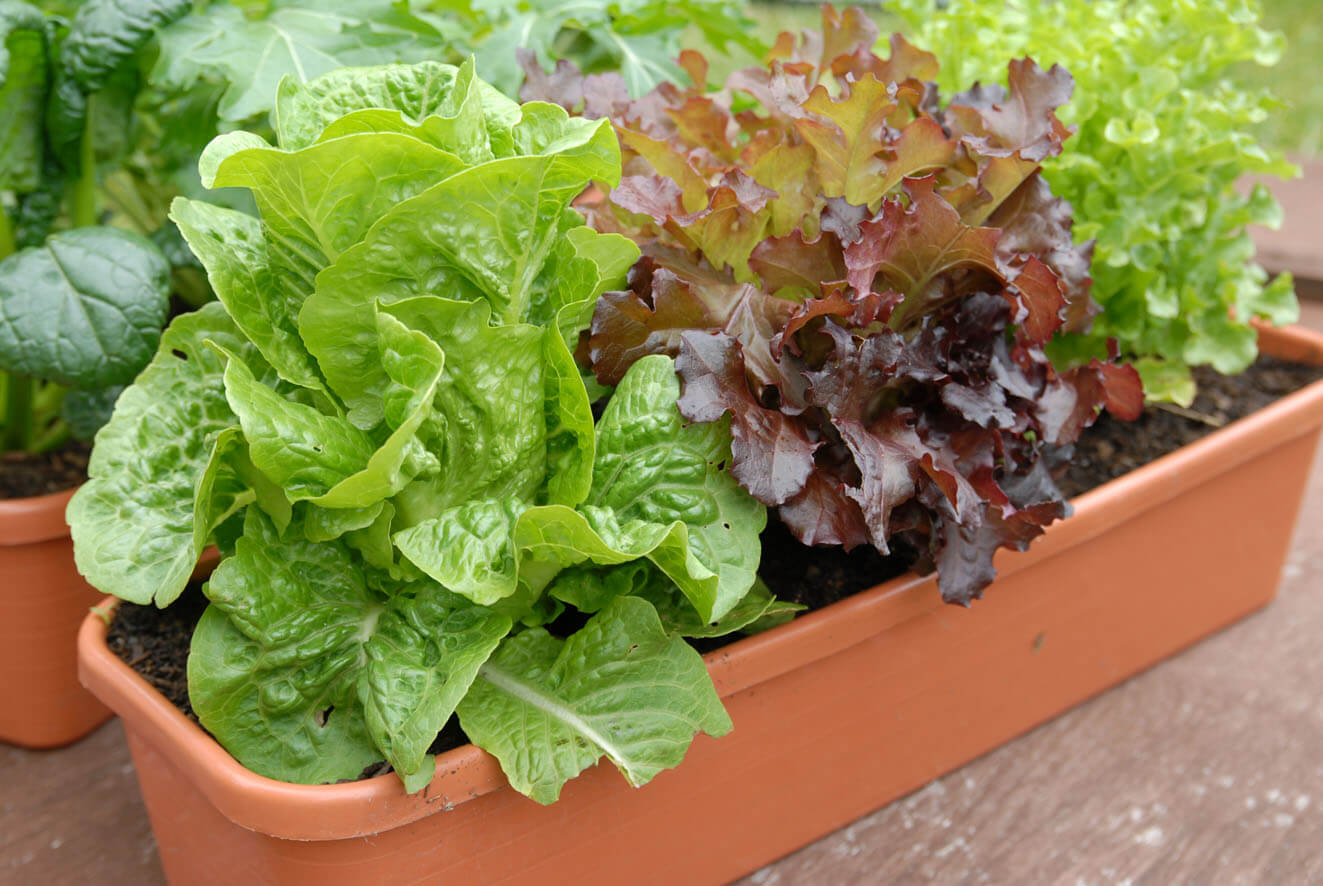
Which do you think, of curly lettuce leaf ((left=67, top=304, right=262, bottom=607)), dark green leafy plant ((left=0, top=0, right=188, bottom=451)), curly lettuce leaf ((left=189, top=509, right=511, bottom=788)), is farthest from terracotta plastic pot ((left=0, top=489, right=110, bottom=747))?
curly lettuce leaf ((left=189, top=509, right=511, bottom=788))

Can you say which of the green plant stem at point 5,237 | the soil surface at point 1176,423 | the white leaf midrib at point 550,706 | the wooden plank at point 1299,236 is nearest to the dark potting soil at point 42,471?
the green plant stem at point 5,237

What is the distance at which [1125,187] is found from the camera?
125 cm

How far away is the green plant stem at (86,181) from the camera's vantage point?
1218 mm

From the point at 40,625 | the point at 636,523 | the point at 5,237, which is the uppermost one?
the point at 636,523

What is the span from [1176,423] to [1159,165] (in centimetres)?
30

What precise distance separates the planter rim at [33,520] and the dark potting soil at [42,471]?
0.31 feet

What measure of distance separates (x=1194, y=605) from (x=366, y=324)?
0.99 m

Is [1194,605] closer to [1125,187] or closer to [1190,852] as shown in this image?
[1190,852]

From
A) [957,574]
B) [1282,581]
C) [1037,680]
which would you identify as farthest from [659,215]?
[1282,581]

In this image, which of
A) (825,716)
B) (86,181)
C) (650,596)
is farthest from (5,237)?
(825,716)

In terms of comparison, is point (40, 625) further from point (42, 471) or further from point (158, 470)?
point (158, 470)

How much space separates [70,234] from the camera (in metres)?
1.08

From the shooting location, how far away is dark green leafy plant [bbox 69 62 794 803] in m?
0.73

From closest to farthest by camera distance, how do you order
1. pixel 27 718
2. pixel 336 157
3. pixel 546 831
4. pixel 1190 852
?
pixel 336 157, pixel 546 831, pixel 1190 852, pixel 27 718
